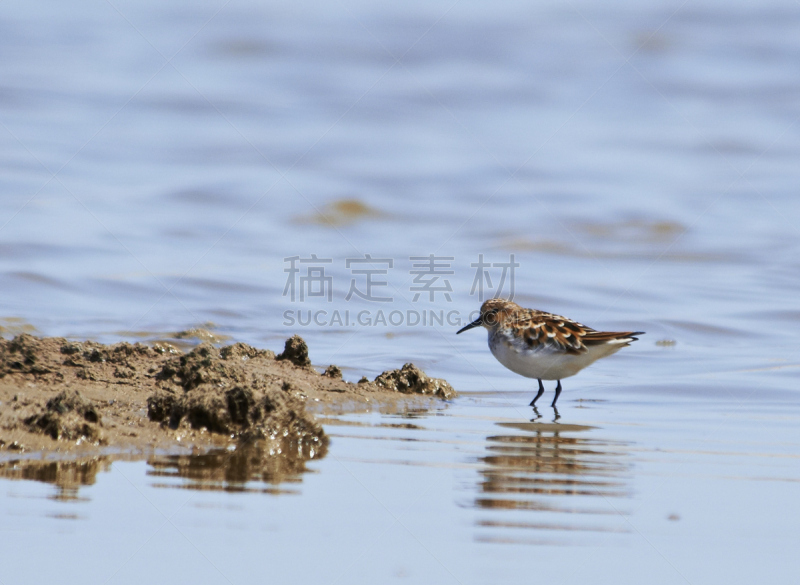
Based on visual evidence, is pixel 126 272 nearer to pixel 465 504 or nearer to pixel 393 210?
pixel 393 210

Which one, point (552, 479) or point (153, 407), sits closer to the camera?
point (552, 479)

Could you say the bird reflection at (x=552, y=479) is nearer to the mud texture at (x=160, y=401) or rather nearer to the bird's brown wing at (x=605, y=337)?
the mud texture at (x=160, y=401)

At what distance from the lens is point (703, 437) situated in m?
5.79

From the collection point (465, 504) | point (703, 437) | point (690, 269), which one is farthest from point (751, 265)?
point (465, 504)

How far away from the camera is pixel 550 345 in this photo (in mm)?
7301

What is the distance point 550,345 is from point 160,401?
330cm

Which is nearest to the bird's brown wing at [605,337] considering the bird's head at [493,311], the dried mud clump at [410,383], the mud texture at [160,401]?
the bird's head at [493,311]

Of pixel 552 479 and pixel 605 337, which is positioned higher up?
pixel 605 337

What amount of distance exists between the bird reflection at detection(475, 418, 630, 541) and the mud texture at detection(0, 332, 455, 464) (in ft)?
3.14

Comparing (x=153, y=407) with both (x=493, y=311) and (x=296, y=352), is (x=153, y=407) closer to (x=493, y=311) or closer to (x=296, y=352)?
(x=296, y=352)

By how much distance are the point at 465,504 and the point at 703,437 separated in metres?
2.30

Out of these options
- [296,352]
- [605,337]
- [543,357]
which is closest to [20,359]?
[296,352]

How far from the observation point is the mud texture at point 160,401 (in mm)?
4504

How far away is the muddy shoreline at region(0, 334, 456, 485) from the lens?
173 inches
